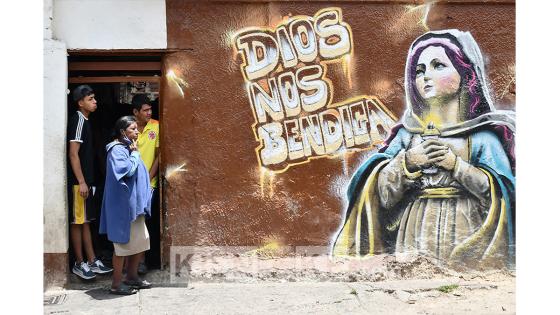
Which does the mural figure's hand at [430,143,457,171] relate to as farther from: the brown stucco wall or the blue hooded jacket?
the blue hooded jacket

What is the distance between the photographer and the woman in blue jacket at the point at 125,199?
6500 mm

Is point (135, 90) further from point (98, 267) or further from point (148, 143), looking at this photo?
point (98, 267)

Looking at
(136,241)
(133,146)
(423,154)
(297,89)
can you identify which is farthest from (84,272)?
(423,154)

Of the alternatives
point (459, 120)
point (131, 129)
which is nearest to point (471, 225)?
point (459, 120)

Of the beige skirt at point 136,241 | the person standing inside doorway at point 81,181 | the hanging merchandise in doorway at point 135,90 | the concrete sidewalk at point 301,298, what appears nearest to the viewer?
the concrete sidewalk at point 301,298

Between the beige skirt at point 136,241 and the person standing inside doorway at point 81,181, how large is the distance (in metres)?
0.55

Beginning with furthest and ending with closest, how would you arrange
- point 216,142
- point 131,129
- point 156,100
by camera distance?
point 156,100 → point 216,142 → point 131,129

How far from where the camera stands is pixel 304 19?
23.3ft

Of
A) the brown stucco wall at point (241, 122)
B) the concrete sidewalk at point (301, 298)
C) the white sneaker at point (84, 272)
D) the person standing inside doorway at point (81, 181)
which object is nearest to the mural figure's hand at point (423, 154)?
the brown stucco wall at point (241, 122)

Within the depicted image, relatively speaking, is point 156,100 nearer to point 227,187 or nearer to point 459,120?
Result: point 227,187

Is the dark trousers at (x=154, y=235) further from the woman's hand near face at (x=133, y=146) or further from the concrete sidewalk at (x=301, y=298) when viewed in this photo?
the woman's hand near face at (x=133, y=146)

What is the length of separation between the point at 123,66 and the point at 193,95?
0.74 meters

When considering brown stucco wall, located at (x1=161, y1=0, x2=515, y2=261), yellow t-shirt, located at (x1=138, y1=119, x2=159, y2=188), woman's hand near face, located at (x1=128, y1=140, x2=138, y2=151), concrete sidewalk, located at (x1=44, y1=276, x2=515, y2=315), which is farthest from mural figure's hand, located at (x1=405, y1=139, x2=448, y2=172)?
woman's hand near face, located at (x1=128, y1=140, x2=138, y2=151)

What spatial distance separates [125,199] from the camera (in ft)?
21.3
